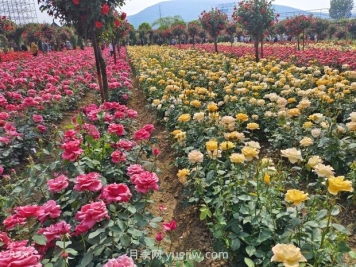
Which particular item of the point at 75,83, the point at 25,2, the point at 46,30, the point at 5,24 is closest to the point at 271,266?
the point at 75,83

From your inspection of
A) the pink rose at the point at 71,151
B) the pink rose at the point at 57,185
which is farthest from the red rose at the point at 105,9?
the pink rose at the point at 57,185

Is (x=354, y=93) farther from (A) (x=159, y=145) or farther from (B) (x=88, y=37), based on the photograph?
(B) (x=88, y=37)

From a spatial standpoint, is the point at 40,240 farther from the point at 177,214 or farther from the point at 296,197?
the point at 177,214

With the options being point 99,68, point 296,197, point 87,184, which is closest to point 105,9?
point 99,68

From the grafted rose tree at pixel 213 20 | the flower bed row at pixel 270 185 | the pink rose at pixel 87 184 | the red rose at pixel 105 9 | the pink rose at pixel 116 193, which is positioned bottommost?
the flower bed row at pixel 270 185

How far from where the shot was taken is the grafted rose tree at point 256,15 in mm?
12086

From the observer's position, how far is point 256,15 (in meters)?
12.1

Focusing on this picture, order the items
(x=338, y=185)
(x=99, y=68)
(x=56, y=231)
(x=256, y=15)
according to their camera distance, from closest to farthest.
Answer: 1. (x=338, y=185)
2. (x=56, y=231)
3. (x=99, y=68)
4. (x=256, y=15)

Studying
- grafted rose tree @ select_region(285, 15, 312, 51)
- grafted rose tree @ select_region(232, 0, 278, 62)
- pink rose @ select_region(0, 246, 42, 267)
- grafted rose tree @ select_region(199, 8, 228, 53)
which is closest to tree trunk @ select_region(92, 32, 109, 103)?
pink rose @ select_region(0, 246, 42, 267)

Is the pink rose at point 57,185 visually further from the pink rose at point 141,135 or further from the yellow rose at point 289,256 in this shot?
the yellow rose at point 289,256

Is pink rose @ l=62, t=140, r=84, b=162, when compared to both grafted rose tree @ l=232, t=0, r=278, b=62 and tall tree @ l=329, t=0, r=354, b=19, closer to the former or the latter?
grafted rose tree @ l=232, t=0, r=278, b=62

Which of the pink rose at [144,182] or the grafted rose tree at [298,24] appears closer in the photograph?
the pink rose at [144,182]

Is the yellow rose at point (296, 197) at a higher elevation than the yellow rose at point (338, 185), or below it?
below

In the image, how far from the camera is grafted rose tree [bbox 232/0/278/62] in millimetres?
12086
